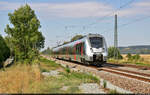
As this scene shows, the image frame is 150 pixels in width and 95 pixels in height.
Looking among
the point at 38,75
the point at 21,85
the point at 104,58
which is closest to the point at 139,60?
the point at 104,58

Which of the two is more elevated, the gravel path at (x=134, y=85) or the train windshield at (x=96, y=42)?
the train windshield at (x=96, y=42)

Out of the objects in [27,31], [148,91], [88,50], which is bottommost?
[148,91]

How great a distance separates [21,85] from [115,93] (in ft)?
12.2

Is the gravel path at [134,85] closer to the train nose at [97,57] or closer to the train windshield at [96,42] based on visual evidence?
the train nose at [97,57]

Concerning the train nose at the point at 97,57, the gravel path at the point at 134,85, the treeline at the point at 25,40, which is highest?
the treeline at the point at 25,40

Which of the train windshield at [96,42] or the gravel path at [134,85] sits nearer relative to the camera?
the gravel path at [134,85]

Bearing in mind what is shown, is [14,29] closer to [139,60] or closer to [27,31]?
[27,31]

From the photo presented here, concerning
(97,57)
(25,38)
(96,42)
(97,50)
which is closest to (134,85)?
(25,38)

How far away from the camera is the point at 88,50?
24.4 meters

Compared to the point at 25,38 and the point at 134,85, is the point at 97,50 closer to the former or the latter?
the point at 25,38

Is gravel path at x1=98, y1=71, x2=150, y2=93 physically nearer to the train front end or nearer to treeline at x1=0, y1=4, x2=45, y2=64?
treeline at x1=0, y1=4, x2=45, y2=64

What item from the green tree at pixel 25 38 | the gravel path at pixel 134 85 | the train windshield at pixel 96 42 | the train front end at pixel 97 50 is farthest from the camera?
the train windshield at pixel 96 42

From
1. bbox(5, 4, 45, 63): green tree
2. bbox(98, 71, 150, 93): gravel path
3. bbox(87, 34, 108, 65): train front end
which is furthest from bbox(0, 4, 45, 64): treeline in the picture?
bbox(98, 71, 150, 93): gravel path

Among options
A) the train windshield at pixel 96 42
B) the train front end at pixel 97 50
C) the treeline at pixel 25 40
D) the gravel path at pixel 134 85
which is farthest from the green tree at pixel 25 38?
the gravel path at pixel 134 85
